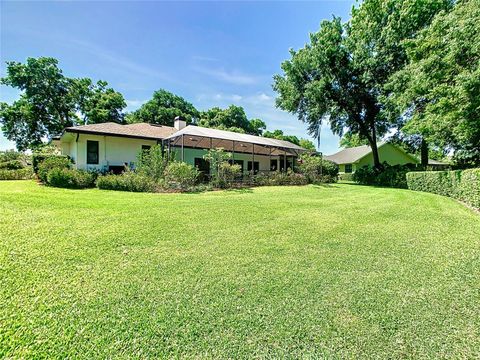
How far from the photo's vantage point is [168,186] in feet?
39.0

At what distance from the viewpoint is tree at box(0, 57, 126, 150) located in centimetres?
2617

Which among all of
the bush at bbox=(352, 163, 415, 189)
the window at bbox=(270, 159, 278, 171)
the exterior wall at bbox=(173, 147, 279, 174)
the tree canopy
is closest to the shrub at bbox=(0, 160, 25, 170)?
the exterior wall at bbox=(173, 147, 279, 174)

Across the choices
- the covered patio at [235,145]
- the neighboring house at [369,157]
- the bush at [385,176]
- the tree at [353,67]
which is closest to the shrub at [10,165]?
the covered patio at [235,145]

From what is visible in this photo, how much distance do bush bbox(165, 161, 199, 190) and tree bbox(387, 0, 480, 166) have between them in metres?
12.2

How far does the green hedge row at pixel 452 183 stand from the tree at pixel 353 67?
18.0ft

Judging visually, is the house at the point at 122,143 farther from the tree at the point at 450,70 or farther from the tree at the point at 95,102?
the tree at the point at 95,102

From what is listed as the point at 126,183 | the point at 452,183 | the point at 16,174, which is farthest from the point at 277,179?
the point at 16,174

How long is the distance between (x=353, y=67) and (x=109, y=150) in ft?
65.1

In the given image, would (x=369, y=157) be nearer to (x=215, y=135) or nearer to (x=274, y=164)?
(x=274, y=164)

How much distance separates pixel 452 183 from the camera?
453 inches

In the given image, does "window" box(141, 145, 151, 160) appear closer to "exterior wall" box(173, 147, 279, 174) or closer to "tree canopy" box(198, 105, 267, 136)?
"exterior wall" box(173, 147, 279, 174)

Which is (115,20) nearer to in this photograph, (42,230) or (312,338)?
(42,230)

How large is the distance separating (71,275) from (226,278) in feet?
7.24

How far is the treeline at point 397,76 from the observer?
30.6ft
